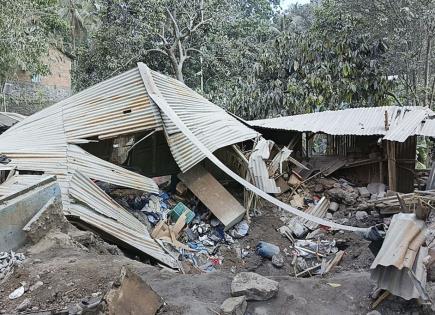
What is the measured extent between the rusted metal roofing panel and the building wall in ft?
41.2

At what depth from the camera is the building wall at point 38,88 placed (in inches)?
858

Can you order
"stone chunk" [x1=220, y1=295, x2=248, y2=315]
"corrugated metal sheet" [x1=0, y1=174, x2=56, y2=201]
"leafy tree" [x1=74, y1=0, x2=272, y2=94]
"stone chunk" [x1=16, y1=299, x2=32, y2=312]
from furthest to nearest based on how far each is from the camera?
"leafy tree" [x1=74, y1=0, x2=272, y2=94] → "corrugated metal sheet" [x1=0, y1=174, x2=56, y2=201] → "stone chunk" [x1=16, y1=299, x2=32, y2=312] → "stone chunk" [x1=220, y1=295, x2=248, y2=315]

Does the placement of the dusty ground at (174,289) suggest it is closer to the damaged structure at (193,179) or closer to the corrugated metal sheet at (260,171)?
the damaged structure at (193,179)

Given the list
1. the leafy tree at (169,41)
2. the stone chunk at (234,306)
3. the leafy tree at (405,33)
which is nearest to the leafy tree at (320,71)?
the leafy tree at (405,33)

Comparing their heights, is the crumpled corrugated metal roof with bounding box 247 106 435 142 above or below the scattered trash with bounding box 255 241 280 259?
above

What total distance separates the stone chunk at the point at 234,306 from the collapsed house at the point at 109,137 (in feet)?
9.50

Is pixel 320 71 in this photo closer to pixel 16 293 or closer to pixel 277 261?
pixel 277 261

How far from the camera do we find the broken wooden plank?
29.6 ft

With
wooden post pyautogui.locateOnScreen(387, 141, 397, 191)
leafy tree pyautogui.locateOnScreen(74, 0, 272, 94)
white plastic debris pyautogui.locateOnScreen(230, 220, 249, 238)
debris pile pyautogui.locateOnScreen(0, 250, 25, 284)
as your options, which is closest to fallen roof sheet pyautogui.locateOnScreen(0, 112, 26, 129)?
leafy tree pyautogui.locateOnScreen(74, 0, 272, 94)

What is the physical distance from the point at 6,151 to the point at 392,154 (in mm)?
8878

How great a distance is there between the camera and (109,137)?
28.1 ft

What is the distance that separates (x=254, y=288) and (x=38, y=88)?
2222 centimetres

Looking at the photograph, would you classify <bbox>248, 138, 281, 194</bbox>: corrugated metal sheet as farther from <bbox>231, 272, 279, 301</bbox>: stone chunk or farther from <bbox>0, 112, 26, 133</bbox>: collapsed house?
<bbox>0, 112, 26, 133</bbox>: collapsed house

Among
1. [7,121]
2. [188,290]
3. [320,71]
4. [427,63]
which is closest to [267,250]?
[188,290]
